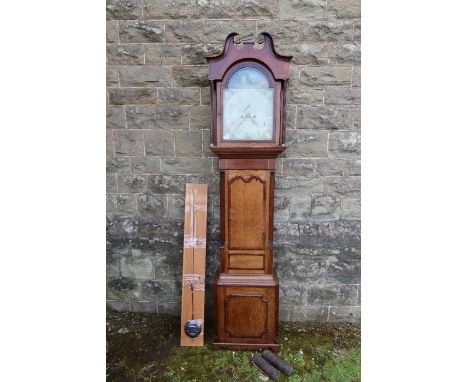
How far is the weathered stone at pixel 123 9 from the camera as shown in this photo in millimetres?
2643

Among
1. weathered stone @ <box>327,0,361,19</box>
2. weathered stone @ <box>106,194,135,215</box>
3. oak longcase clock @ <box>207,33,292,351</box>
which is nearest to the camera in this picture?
oak longcase clock @ <box>207,33,292,351</box>

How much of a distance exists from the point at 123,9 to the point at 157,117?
2.98 ft

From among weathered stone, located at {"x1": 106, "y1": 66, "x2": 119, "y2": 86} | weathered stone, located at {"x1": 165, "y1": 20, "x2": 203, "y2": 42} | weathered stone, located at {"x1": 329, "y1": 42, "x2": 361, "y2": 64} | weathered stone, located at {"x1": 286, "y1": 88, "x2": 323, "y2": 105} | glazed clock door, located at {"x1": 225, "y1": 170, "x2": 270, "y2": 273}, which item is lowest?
glazed clock door, located at {"x1": 225, "y1": 170, "x2": 270, "y2": 273}

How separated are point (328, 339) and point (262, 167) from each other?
5.33ft

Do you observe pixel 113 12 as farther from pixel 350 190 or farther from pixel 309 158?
pixel 350 190

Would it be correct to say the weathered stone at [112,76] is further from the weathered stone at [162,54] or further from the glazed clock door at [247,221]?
the glazed clock door at [247,221]

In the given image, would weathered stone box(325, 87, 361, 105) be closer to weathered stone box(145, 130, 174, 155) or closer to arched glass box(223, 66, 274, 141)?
arched glass box(223, 66, 274, 141)

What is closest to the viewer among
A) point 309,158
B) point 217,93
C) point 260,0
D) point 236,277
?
point 217,93

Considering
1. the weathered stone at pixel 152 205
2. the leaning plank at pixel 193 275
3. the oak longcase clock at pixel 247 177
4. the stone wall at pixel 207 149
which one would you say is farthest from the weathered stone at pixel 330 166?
the weathered stone at pixel 152 205

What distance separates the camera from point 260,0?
2594 mm

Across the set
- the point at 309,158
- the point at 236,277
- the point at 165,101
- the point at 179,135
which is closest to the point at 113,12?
the point at 165,101

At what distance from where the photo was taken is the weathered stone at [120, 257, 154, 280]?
2949 mm

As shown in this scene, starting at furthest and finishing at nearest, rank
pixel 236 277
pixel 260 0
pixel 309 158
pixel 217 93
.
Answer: pixel 309 158
pixel 260 0
pixel 236 277
pixel 217 93

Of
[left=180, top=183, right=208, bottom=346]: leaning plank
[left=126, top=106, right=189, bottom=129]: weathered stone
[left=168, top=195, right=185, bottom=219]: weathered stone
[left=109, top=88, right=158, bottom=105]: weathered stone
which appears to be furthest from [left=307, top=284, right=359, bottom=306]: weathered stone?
[left=109, top=88, right=158, bottom=105]: weathered stone
